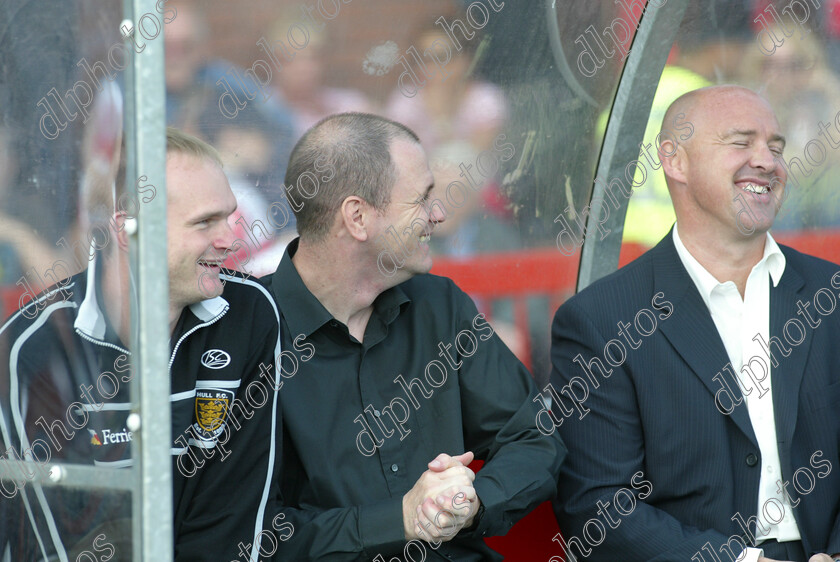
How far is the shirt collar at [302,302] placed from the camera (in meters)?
2.85

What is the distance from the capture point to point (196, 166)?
8.09 feet

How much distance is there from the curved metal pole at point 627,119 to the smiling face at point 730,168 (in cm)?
49

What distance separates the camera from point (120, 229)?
1792 millimetres

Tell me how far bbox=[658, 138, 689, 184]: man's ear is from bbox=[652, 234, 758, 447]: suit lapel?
1.04ft

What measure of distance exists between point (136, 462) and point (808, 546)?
6.85 ft

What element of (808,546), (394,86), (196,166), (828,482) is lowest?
(808,546)

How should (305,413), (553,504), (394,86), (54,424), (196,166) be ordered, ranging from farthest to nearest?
1. (394,86)
2. (553,504)
3. (305,413)
4. (196,166)
5. (54,424)

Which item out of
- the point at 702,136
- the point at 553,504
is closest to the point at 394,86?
the point at 702,136

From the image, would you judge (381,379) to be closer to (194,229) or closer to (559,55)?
(194,229)

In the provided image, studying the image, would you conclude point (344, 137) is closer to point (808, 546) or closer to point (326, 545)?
point (326, 545)

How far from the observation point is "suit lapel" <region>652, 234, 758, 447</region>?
2.84 metres

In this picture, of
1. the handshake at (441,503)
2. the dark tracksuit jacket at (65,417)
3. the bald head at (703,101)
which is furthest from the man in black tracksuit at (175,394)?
the bald head at (703,101)

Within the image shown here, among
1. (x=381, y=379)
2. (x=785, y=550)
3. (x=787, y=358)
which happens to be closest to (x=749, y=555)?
(x=785, y=550)

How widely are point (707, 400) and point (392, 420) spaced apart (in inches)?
37.3
